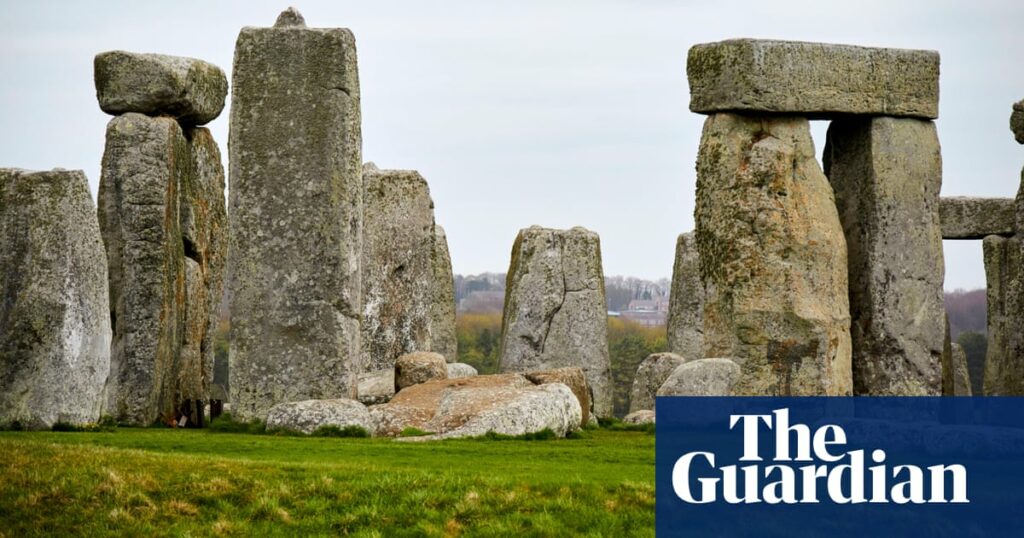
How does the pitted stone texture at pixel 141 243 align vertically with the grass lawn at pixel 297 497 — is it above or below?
above

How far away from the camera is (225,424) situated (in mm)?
24859

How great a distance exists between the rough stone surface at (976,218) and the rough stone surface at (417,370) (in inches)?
468

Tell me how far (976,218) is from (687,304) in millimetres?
4768

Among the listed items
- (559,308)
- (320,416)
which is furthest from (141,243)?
(559,308)

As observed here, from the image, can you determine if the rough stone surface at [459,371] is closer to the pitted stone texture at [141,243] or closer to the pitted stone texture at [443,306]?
the pitted stone texture at [141,243]

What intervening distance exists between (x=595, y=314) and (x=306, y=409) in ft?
39.2

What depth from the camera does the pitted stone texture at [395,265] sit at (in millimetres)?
32344

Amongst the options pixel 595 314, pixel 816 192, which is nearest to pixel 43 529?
pixel 816 192

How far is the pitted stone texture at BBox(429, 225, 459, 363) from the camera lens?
35938mm

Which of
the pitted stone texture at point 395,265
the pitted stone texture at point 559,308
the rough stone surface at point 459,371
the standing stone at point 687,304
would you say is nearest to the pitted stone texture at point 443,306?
the pitted stone texture at point 559,308

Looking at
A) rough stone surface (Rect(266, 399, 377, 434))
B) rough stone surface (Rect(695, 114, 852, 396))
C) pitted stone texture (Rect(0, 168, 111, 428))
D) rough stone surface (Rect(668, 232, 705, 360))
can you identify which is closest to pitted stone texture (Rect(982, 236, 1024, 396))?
rough stone surface (Rect(668, 232, 705, 360))

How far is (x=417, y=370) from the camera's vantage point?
2597 cm

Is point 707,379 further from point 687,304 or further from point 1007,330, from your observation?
point 687,304

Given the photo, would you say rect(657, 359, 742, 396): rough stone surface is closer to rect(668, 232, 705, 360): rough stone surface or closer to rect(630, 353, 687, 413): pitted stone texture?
rect(630, 353, 687, 413): pitted stone texture
